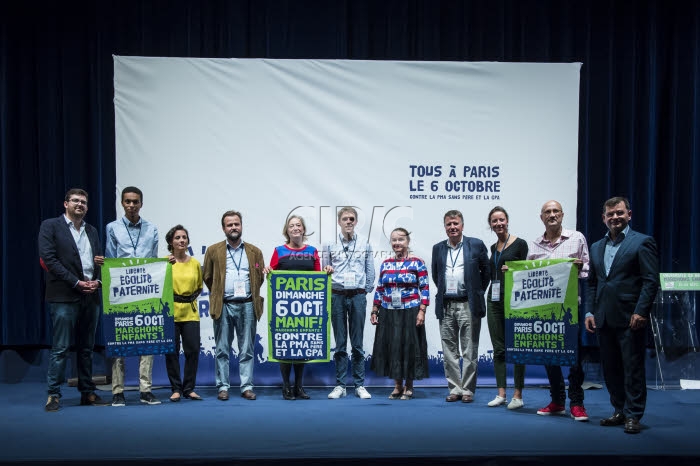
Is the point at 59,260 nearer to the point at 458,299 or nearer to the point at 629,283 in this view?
the point at 458,299

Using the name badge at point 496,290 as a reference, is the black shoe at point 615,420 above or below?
below

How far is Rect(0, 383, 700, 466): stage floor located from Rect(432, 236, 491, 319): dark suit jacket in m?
0.77

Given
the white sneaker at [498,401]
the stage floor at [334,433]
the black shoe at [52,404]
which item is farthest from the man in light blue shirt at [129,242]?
the white sneaker at [498,401]

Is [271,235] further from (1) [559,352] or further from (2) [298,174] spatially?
(1) [559,352]

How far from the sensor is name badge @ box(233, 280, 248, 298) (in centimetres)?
515

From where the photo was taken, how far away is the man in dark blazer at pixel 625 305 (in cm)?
393

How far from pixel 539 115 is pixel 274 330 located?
3.19 meters

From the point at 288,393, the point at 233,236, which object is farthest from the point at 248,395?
the point at 233,236

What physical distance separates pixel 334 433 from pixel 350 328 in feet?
4.70

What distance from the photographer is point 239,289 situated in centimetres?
515

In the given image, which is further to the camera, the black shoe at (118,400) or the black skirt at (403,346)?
the black skirt at (403,346)

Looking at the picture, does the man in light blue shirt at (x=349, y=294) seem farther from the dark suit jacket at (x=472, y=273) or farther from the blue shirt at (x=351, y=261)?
the dark suit jacket at (x=472, y=273)

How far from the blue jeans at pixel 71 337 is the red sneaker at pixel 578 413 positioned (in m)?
3.58

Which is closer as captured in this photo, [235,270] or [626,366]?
[626,366]
